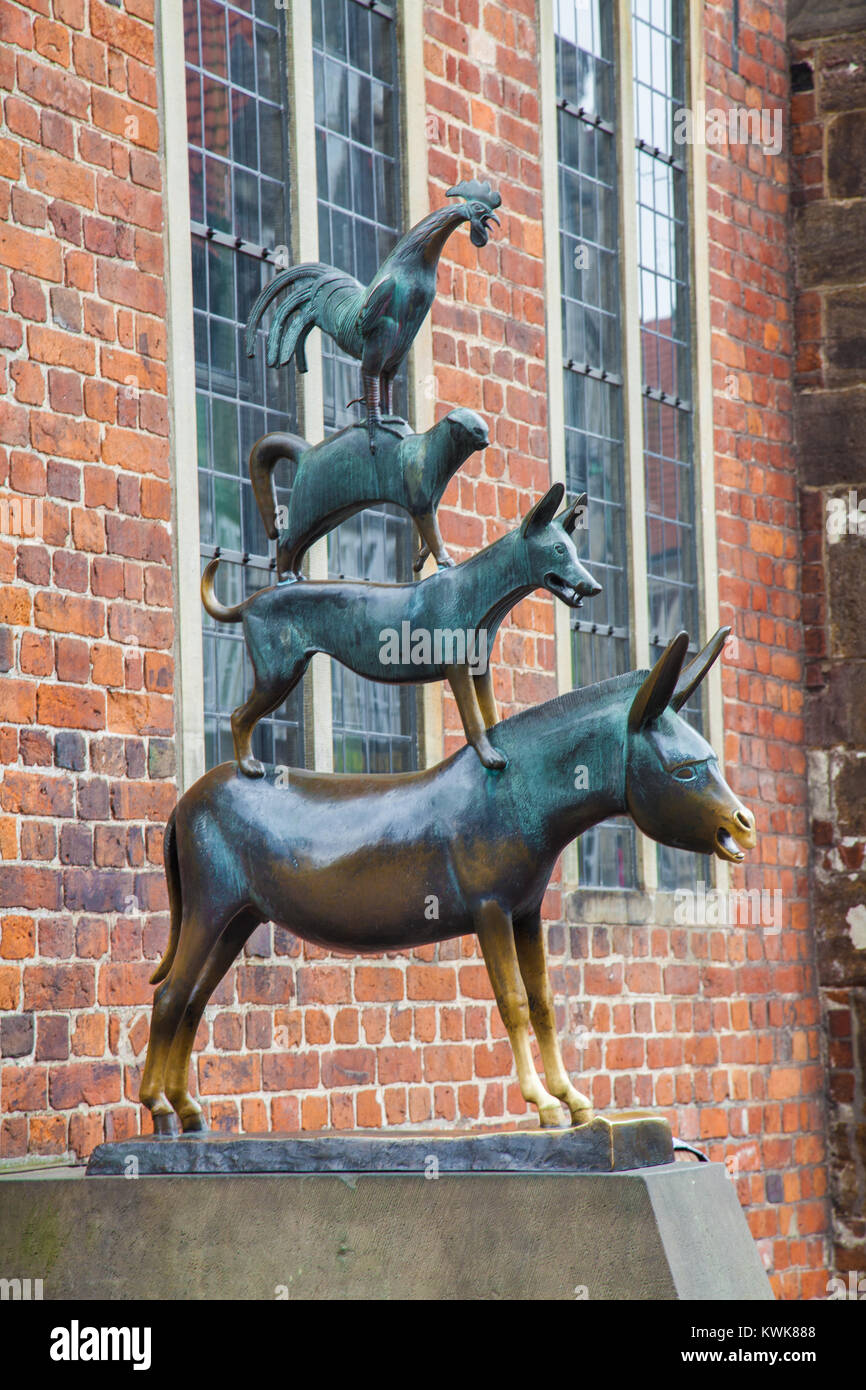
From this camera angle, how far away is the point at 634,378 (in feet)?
31.2

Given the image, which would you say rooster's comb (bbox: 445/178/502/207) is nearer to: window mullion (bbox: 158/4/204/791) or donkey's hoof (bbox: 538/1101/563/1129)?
donkey's hoof (bbox: 538/1101/563/1129)

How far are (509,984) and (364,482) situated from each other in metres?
1.11

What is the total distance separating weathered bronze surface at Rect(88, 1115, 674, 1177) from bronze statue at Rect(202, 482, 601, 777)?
2.41 feet

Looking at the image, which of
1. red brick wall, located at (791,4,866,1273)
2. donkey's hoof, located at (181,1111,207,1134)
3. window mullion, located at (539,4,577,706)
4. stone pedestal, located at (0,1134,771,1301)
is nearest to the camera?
stone pedestal, located at (0,1134,771,1301)

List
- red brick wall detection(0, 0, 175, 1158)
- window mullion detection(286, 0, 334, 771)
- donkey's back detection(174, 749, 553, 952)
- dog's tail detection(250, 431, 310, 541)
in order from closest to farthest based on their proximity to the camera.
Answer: donkey's back detection(174, 749, 553, 952) < dog's tail detection(250, 431, 310, 541) < red brick wall detection(0, 0, 175, 1158) < window mullion detection(286, 0, 334, 771)

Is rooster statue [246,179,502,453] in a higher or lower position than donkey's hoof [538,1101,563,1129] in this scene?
higher

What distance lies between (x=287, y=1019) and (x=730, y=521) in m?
4.39

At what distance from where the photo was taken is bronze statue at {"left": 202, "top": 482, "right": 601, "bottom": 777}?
13.3 feet

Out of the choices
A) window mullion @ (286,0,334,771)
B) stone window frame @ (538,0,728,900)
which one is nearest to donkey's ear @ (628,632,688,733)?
window mullion @ (286,0,334,771)

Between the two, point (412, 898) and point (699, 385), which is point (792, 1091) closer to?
point (699, 385)

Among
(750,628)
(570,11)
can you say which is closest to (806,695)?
(750,628)

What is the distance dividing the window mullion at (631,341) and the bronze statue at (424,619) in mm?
5155

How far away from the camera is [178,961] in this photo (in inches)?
170

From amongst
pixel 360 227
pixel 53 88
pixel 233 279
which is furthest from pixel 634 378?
pixel 53 88
